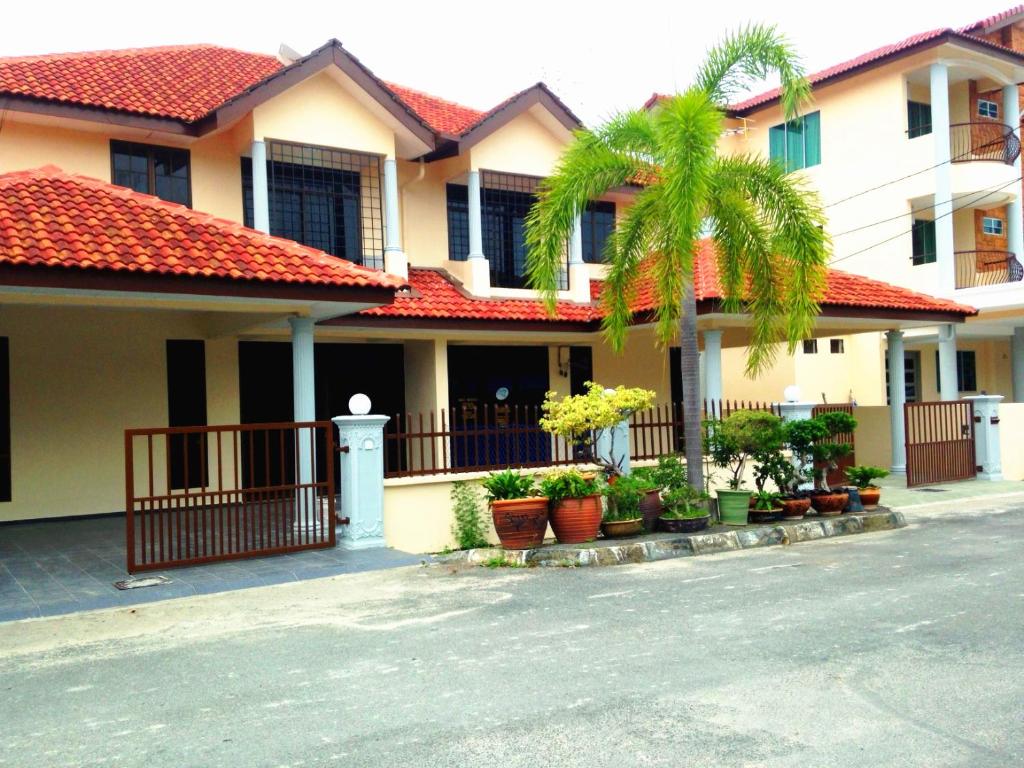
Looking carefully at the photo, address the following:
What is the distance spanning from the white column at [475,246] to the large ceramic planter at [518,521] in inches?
251

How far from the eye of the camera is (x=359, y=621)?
7.34 meters

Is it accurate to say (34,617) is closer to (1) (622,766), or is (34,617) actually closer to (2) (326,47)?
(1) (622,766)

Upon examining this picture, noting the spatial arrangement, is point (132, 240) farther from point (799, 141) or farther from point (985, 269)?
point (985, 269)

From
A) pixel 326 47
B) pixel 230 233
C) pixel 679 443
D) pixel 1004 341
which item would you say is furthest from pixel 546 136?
pixel 1004 341

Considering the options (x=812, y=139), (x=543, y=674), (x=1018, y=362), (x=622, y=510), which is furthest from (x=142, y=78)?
(x=1018, y=362)

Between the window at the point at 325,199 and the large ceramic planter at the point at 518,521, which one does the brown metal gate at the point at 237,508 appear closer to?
the large ceramic planter at the point at 518,521

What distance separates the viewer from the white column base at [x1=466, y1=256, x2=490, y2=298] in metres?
16.1

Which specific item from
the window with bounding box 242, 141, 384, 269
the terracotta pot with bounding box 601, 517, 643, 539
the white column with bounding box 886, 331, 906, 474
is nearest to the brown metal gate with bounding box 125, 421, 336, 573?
the terracotta pot with bounding box 601, 517, 643, 539

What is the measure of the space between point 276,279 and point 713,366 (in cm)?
763

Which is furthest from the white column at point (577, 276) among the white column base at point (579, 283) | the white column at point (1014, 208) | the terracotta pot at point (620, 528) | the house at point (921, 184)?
the white column at point (1014, 208)

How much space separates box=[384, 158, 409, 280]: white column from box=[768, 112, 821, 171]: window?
14.1m

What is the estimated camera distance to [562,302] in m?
16.9

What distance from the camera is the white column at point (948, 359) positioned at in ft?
66.1

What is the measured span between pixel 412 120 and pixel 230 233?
479cm
